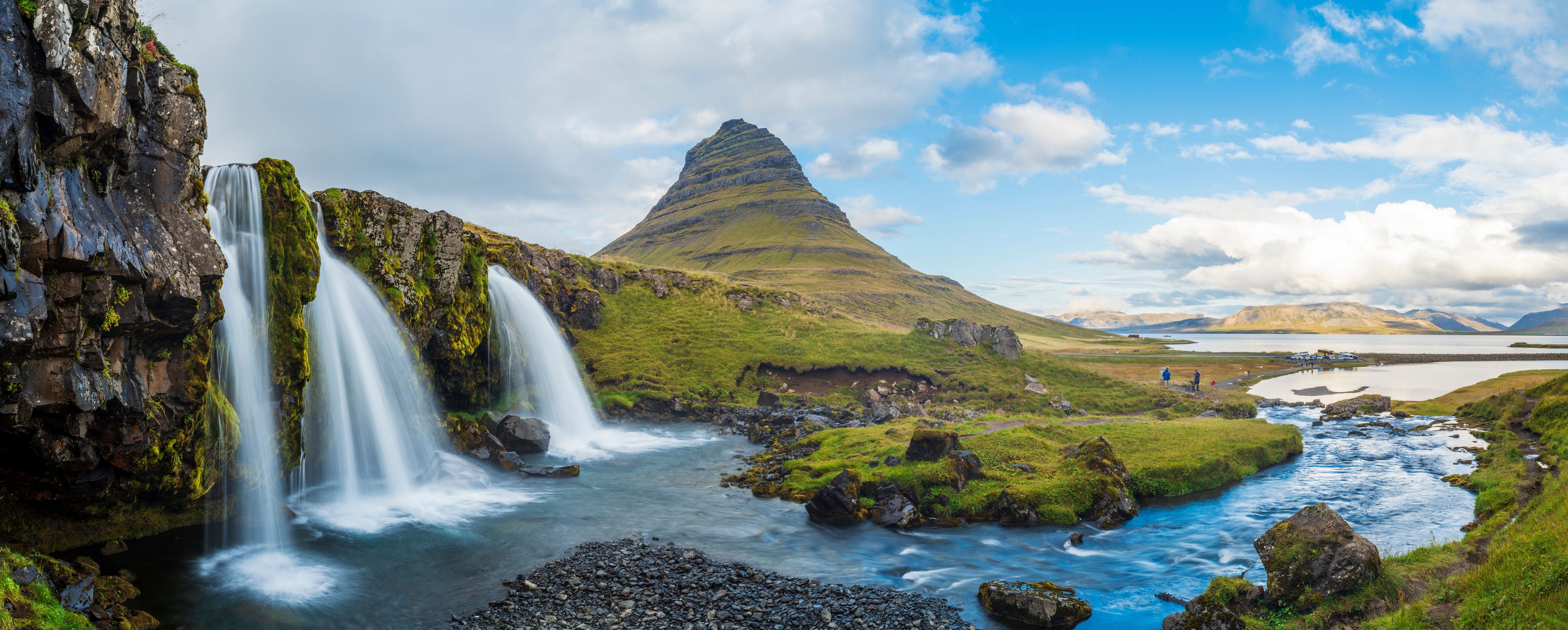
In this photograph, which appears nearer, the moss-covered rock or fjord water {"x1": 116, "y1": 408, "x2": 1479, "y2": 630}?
fjord water {"x1": 116, "y1": 408, "x2": 1479, "y2": 630}

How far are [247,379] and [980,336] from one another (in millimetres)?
53287

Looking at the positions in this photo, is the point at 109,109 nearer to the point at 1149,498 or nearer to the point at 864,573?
the point at 864,573

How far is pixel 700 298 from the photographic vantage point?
72.8m

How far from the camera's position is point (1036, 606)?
16438 mm

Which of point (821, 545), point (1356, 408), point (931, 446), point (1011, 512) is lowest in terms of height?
point (821, 545)

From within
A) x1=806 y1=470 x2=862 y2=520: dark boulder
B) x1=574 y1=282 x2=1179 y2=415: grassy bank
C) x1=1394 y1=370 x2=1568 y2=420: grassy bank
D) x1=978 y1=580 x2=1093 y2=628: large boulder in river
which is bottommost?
x1=978 y1=580 x2=1093 y2=628: large boulder in river

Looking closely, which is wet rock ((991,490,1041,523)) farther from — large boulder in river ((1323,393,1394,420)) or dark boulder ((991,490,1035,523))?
large boulder in river ((1323,393,1394,420))

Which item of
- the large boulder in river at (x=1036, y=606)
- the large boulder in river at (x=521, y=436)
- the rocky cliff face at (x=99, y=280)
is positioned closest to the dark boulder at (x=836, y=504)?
the large boulder in river at (x=1036, y=606)

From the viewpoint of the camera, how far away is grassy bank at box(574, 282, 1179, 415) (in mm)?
52156

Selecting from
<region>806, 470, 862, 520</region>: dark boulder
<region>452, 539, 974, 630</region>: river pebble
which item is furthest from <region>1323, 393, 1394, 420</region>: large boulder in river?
<region>452, 539, 974, 630</region>: river pebble

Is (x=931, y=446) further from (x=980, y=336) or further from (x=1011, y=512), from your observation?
(x=980, y=336)

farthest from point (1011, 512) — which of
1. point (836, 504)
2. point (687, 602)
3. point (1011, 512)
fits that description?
point (687, 602)

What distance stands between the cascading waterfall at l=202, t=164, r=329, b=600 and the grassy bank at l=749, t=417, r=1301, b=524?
17701 mm

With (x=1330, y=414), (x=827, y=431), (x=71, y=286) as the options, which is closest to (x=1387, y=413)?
(x=1330, y=414)
